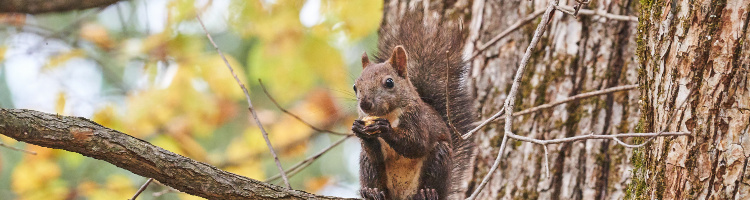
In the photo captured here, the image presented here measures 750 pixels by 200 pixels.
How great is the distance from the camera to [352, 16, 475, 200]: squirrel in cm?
285

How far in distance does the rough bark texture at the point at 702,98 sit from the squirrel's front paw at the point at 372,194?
1.08 meters

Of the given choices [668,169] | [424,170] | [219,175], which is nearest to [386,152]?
[424,170]

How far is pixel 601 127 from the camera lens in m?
3.31

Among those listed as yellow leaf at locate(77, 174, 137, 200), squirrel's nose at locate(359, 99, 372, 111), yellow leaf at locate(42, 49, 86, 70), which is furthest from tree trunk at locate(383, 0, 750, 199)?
yellow leaf at locate(42, 49, 86, 70)

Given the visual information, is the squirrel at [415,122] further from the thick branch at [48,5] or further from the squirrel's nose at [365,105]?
the thick branch at [48,5]

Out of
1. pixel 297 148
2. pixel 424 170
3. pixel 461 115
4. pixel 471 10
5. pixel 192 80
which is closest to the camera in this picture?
pixel 424 170

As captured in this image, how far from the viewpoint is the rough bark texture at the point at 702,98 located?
1869mm

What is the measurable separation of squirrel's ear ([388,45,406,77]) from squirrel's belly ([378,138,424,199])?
0.36 m

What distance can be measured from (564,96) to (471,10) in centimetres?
72

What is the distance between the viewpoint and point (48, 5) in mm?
2910

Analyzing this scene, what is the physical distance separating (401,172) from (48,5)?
1.65m

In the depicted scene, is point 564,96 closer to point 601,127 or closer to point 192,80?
point 601,127

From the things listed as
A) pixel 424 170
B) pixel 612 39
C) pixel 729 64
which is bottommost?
pixel 729 64

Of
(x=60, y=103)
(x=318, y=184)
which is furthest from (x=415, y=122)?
(x=318, y=184)
